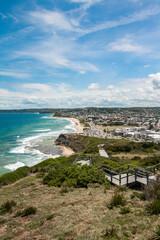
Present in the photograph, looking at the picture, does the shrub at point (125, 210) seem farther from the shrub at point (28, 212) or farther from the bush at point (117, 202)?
the shrub at point (28, 212)

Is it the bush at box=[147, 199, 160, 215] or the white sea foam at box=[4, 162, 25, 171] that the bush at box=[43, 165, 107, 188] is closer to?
the bush at box=[147, 199, 160, 215]

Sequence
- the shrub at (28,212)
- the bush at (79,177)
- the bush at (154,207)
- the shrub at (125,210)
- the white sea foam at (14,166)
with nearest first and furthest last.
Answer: the bush at (154,207)
the shrub at (125,210)
the shrub at (28,212)
the bush at (79,177)
the white sea foam at (14,166)

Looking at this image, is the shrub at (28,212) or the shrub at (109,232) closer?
the shrub at (109,232)

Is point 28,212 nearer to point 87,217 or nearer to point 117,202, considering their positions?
point 87,217

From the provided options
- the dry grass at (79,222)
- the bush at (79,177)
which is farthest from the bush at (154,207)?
the bush at (79,177)

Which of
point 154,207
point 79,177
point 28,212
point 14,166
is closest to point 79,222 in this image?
point 28,212

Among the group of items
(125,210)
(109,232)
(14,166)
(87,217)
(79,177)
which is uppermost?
(109,232)

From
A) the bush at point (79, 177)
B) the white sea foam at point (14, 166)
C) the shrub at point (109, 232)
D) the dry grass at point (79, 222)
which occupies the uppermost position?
the shrub at point (109, 232)

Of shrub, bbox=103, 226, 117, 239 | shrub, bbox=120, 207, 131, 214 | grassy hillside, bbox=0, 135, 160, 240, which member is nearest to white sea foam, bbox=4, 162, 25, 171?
grassy hillside, bbox=0, 135, 160, 240

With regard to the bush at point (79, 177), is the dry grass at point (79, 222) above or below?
above
